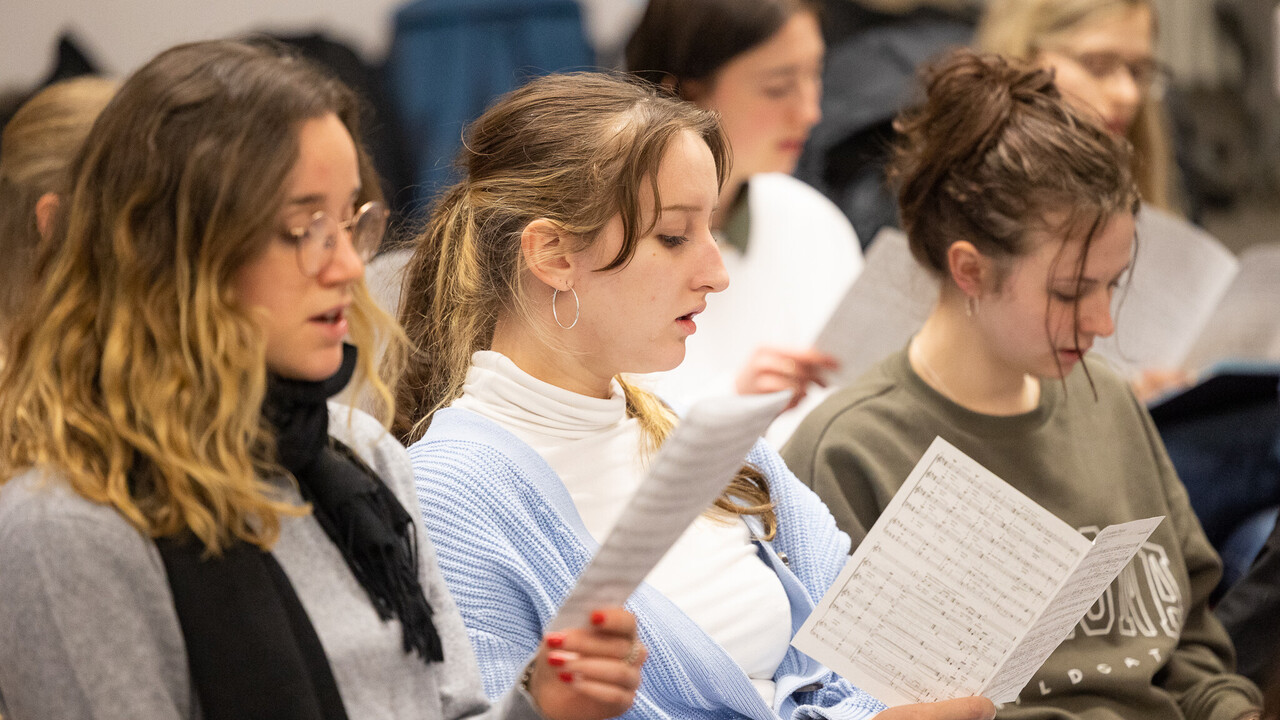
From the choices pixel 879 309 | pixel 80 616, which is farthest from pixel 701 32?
pixel 80 616

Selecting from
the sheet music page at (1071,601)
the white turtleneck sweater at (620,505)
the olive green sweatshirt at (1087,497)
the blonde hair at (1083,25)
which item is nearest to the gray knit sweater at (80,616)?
the white turtleneck sweater at (620,505)

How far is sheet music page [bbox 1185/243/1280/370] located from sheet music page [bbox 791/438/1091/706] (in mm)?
1437

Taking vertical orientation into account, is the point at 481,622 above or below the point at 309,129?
below

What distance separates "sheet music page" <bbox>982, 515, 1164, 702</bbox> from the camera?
132 cm

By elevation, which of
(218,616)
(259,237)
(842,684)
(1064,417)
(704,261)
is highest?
(259,237)

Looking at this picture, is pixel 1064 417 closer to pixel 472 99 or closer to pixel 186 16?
pixel 472 99

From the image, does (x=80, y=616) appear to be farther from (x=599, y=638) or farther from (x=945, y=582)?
Result: (x=945, y=582)

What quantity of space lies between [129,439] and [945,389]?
3.78 feet

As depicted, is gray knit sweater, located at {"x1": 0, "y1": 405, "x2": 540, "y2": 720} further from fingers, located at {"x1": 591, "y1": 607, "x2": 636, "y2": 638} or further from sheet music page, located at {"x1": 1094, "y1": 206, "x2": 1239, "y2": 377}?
sheet music page, located at {"x1": 1094, "y1": 206, "x2": 1239, "y2": 377}

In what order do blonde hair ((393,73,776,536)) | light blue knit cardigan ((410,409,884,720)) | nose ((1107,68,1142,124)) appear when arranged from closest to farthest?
light blue knit cardigan ((410,409,884,720))
blonde hair ((393,73,776,536))
nose ((1107,68,1142,124))

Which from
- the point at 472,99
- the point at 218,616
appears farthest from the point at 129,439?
the point at 472,99

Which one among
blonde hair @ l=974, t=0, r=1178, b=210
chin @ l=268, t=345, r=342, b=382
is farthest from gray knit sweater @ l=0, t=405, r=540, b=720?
blonde hair @ l=974, t=0, r=1178, b=210

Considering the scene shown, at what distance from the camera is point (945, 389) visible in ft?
5.88

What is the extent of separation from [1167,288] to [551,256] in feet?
4.71
